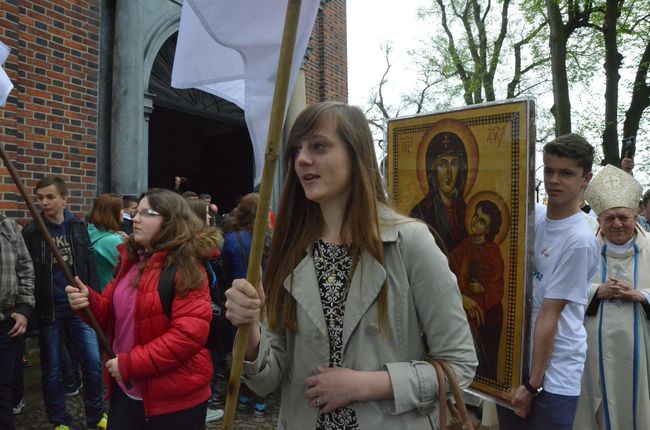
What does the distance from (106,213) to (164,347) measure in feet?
7.83

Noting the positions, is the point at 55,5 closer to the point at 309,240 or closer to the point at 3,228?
the point at 3,228

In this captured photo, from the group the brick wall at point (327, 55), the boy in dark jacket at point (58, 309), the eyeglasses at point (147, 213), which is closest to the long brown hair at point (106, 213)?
the boy in dark jacket at point (58, 309)

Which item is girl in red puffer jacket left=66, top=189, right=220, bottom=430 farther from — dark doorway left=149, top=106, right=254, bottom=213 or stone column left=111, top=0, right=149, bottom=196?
dark doorway left=149, top=106, right=254, bottom=213

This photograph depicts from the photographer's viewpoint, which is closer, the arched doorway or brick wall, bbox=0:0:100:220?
brick wall, bbox=0:0:100:220

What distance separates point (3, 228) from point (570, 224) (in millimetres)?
3633

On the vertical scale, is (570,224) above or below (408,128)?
below

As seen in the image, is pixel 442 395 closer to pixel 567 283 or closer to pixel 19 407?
pixel 567 283

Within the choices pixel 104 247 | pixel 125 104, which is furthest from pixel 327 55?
pixel 104 247

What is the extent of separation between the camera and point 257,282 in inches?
51.9

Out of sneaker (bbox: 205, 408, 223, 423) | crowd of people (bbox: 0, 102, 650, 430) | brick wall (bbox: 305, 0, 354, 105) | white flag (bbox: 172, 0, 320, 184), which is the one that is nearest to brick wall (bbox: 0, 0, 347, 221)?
crowd of people (bbox: 0, 102, 650, 430)

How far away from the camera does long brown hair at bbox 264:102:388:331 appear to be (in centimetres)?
148

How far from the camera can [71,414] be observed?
4.19 m

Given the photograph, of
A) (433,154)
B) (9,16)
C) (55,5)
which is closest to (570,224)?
(433,154)

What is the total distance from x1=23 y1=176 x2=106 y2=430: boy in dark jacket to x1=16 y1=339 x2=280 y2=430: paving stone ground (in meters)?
0.29
